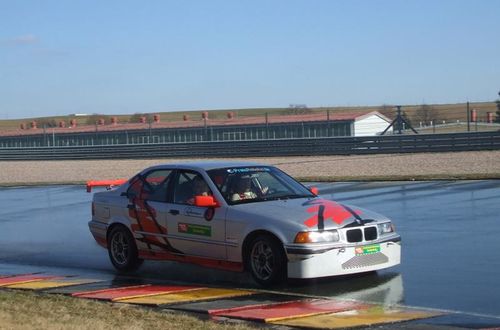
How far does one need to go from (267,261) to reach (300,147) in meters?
27.1

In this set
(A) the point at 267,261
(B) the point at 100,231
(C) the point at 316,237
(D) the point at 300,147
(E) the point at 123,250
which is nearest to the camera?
(C) the point at 316,237

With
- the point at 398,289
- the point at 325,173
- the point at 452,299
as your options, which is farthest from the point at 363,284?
the point at 325,173

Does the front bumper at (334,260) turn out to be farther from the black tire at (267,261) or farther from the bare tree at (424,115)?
the bare tree at (424,115)

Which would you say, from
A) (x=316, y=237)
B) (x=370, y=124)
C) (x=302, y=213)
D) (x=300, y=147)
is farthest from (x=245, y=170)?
(x=370, y=124)

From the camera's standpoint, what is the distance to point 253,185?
9.98 metres

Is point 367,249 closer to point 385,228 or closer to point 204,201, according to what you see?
point 385,228

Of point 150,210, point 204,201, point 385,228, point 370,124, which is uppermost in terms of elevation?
point 370,124

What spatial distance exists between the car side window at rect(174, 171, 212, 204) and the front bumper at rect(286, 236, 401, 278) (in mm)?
1737

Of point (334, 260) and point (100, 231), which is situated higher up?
point (100, 231)

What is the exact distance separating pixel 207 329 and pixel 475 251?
4.58 m

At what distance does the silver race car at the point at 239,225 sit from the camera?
870cm

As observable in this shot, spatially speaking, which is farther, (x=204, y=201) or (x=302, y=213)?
(x=204, y=201)

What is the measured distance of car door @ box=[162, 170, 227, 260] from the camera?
31.2ft

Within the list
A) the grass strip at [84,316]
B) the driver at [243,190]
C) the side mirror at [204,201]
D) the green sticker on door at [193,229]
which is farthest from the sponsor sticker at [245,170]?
the grass strip at [84,316]
